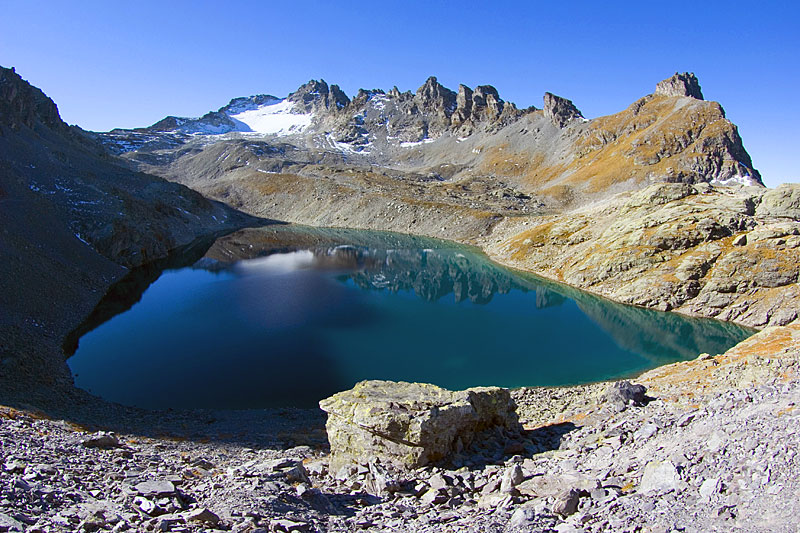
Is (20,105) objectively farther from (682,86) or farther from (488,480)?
(682,86)

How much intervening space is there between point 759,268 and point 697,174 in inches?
3595

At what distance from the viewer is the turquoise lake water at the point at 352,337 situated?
3459cm

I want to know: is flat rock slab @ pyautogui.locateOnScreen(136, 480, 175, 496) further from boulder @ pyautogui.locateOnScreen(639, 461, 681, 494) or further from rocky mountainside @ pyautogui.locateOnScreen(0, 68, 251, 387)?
rocky mountainside @ pyautogui.locateOnScreen(0, 68, 251, 387)

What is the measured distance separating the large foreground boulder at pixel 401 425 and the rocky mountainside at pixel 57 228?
78.9ft

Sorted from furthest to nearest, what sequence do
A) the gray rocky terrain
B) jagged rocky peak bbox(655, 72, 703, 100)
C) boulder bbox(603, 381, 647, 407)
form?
jagged rocky peak bbox(655, 72, 703, 100), boulder bbox(603, 381, 647, 407), the gray rocky terrain

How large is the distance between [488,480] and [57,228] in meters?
66.0

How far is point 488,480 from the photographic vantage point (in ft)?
48.8

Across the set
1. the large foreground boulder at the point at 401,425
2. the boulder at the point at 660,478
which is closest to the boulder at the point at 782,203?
the large foreground boulder at the point at 401,425

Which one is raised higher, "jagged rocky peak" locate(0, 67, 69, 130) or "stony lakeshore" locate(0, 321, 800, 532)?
"jagged rocky peak" locate(0, 67, 69, 130)

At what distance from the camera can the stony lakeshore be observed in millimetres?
10594

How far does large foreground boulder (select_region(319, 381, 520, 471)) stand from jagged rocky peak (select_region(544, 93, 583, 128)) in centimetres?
19602

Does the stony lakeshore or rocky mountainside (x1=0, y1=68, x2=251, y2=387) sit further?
rocky mountainside (x1=0, y1=68, x2=251, y2=387)

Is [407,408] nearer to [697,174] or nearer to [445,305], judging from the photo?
[445,305]

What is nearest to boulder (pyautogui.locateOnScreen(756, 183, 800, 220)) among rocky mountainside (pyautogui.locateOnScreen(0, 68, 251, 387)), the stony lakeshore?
the stony lakeshore
